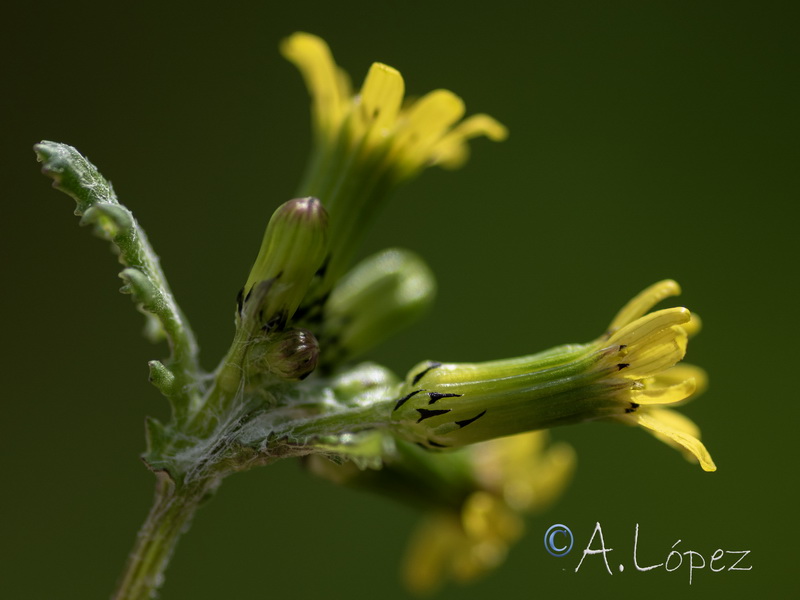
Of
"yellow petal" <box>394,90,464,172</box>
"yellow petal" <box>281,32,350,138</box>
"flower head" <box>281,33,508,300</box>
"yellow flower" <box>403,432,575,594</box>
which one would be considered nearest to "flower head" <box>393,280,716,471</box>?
"flower head" <box>281,33,508,300</box>

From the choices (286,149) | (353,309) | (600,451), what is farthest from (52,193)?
(353,309)

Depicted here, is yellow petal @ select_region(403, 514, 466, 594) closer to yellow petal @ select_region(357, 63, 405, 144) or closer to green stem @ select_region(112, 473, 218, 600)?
green stem @ select_region(112, 473, 218, 600)

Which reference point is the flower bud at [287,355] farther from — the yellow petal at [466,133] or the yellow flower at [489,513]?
the yellow flower at [489,513]

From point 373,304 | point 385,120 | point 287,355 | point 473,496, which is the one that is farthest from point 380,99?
point 473,496

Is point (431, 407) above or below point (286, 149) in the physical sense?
below

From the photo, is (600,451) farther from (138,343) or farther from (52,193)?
(52,193)

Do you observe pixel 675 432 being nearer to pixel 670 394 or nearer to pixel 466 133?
pixel 670 394

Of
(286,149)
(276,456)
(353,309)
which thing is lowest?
(276,456)

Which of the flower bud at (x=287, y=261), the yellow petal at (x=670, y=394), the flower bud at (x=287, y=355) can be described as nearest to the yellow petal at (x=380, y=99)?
the flower bud at (x=287, y=261)
